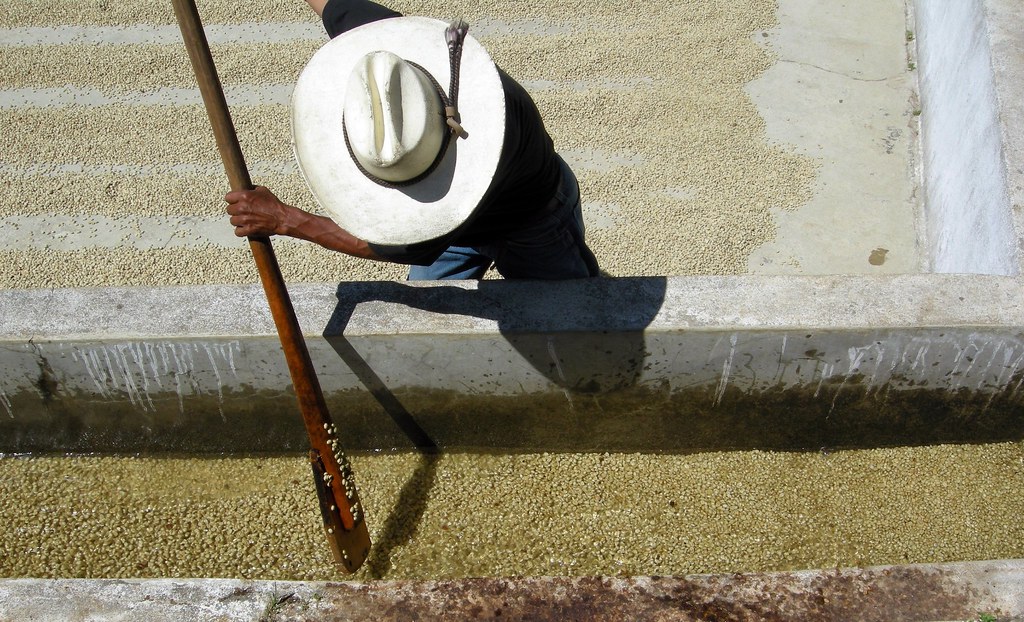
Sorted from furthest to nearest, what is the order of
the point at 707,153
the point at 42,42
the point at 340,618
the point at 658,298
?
1. the point at 42,42
2. the point at 707,153
3. the point at 658,298
4. the point at 340,618

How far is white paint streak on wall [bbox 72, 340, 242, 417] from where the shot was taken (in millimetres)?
2535

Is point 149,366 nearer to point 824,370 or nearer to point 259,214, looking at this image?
point 259,214

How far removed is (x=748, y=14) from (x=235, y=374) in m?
3.64

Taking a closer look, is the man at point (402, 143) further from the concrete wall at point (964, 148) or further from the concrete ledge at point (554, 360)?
the concrete wall at point (964, 148)

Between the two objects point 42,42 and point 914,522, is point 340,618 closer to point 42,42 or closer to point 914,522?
point 914,522

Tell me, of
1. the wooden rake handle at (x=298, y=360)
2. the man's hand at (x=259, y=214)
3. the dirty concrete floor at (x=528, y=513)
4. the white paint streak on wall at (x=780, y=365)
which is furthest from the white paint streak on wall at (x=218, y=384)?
the white paint streak on wall at (x=780, y=365)

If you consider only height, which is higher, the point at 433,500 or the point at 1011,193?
the point at 1011,193

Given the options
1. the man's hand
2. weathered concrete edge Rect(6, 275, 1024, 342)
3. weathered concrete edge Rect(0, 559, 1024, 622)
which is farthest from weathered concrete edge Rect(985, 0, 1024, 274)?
the man's hand

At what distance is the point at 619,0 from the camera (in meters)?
4.87

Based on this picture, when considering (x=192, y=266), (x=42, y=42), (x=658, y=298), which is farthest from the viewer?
(x=42, y=42)

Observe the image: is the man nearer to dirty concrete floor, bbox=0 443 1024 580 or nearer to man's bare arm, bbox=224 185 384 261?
man's bare arm, bbox=224 185 384 261

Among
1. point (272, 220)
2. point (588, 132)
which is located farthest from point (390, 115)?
point (588, 132)

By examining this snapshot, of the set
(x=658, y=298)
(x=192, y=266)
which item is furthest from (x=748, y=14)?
(x=192, y=266)

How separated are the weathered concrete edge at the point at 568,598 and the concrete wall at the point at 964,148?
1.23 meters
